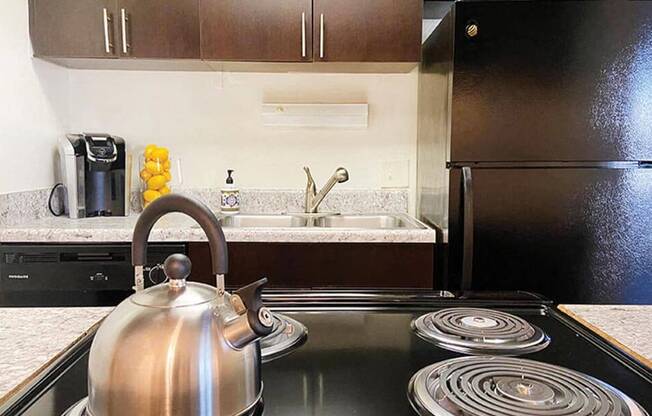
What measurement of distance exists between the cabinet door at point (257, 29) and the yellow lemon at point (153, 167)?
1.78 feet

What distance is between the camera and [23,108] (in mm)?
1986

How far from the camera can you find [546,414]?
53 centimetres

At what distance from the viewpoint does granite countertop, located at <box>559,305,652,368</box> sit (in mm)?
733

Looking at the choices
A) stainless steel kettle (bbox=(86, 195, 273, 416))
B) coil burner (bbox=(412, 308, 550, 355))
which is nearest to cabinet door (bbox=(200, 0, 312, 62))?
coil burner (bbox=(412, 308, 550, 355))

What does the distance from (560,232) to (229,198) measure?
4.44 feet

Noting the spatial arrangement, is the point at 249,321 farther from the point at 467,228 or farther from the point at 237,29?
the point at 237,29

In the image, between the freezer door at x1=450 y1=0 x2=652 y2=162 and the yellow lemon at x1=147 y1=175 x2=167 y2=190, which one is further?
the yellow lemon at x1=147 y1=175 x2=167 y2=190

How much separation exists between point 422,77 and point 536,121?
0.66m

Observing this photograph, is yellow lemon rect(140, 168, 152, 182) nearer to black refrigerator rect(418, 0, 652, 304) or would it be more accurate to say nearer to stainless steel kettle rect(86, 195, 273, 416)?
black refrigerator rect(418, 0, 652, 304)

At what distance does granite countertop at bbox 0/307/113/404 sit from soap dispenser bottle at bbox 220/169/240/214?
134 centimetres

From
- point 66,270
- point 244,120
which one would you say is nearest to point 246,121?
point 244,120

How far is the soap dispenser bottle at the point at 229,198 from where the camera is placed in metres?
2.24

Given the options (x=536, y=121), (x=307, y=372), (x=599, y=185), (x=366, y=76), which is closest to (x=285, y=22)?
(x=366, y=76)

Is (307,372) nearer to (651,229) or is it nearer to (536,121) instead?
(536,121)
